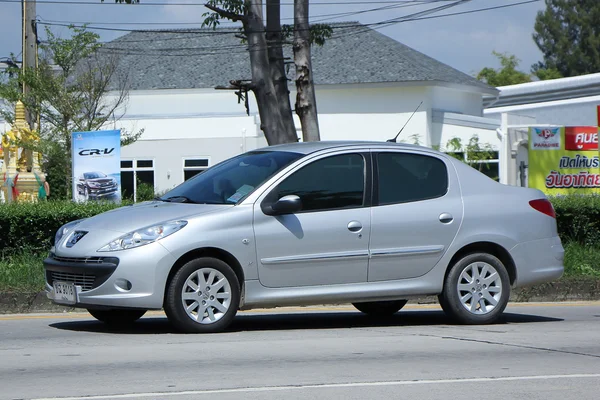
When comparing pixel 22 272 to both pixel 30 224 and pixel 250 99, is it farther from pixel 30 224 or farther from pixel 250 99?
pixel 250 99

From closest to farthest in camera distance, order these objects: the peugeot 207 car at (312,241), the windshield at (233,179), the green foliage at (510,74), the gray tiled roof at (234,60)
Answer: the peugeot 207 car at (312,241) → the windshield at (233,179) → the gray tiled roof at (234,60) → the green foliage at (510,74)

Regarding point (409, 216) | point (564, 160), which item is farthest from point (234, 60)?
point (409, 216)

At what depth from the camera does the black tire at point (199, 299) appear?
8938 millimetres

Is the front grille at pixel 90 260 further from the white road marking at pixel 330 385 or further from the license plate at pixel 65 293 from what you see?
the white road marking at pixel 330 385

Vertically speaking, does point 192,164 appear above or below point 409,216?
above

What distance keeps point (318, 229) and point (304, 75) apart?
9.34 metres

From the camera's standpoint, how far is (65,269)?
9.09 m

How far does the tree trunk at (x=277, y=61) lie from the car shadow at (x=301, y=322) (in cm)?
784

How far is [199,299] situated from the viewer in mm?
9062

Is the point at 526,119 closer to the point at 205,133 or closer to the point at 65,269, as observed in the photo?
the point at 205,133

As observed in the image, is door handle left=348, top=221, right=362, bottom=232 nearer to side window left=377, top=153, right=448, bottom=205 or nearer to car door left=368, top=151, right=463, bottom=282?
car door left=368, top=151, right=463, bottom=282

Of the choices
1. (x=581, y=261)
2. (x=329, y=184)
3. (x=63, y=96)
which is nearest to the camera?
(x=329, y=184)

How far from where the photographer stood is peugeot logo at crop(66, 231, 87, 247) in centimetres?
917

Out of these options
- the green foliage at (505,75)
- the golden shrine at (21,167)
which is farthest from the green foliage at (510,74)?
the golden shrine at (21,167)
